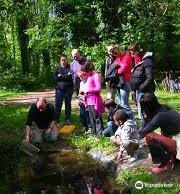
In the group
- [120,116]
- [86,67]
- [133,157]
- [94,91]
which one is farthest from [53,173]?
[86,67]

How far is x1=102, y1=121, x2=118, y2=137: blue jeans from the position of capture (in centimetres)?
1008

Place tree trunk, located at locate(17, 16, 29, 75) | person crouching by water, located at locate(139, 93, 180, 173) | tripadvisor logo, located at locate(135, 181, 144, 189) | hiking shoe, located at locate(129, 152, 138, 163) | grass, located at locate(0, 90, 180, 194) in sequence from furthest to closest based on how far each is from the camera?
tree trunk, located at locate(17, 16, 29, 75) < hiking shoe, located at locate(129, 152, 138, 163) < person crouching by water, located at locate(139, 93, 180, 173) < grass, located at locate(0, 90, 180, 194) < tripadvisor logo, located at locate(135, 181, 144, 189)

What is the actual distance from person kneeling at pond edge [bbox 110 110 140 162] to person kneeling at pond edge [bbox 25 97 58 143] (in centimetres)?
216

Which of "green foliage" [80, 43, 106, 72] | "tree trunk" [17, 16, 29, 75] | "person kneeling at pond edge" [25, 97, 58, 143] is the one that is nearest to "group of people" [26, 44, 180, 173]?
"person kneeling at pond edge" [25, 97, 58, 143]

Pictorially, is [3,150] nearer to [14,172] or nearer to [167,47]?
[14,172]

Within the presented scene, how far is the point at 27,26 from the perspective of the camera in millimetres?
34750

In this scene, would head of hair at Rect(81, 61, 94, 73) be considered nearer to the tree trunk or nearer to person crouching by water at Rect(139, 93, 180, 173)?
person crouching by water at Rect(139, 93, 180, 173)

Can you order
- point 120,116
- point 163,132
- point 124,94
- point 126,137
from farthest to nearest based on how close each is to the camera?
point 124,94, point 120,116, point 126,137, point 163,132

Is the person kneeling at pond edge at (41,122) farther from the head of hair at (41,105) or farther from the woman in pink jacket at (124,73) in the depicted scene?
the woman in pink jacket at (124,73)

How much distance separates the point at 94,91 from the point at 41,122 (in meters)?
1.40

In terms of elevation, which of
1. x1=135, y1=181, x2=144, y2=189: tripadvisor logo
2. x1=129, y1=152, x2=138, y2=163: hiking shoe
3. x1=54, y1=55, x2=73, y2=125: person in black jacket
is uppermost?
x1=54, y1=55, x2=73, y2=125: person in black jacket

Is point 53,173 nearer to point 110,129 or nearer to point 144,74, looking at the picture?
point 110,129

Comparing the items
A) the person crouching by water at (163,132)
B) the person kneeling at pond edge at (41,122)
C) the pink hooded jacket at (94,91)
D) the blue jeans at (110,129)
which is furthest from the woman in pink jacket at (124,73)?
the person crouching by water at (163,132)

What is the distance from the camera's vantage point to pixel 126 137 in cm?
869
